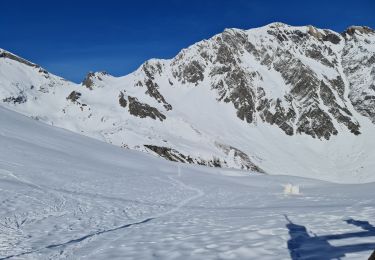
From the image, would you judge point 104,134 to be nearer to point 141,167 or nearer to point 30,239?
point 141,167

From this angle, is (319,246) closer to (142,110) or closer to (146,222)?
(146,222)

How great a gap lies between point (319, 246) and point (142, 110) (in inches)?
6578

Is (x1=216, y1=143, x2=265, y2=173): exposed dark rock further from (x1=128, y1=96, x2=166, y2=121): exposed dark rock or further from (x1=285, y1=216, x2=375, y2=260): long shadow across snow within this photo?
(x1=285, y1=216, x2=375, y2=260): long shadow across snow

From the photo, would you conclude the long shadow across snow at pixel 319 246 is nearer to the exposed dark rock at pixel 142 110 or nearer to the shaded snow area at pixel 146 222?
the shaded snow area at pixel 146 222

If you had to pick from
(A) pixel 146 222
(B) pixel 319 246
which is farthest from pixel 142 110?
(B) pixel 319 246

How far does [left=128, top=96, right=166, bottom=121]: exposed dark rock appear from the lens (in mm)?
174250

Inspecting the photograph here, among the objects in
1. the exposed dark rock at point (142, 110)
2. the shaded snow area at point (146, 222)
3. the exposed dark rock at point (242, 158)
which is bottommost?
the shaded snow area at point (146, 222)

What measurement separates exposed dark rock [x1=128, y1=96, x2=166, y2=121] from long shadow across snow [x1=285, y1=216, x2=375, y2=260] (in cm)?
16157

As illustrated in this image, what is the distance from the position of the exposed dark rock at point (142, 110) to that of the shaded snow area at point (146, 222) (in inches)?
5613

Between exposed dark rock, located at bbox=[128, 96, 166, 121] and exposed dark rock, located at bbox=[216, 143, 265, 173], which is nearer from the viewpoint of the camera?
exposed dark rock, located at bbox=[216, 143, 265, 173]

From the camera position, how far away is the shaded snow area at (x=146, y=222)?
1090 cm

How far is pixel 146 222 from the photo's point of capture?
656 inches

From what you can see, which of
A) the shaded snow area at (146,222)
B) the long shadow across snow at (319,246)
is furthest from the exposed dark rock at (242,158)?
the long shadow across snow at (319,246)

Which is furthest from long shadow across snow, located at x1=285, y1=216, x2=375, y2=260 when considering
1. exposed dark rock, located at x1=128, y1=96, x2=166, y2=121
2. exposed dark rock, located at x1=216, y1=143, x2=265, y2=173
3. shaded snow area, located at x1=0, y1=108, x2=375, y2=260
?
Answer: exposed dark rock, located at x1=128, y1=96, x2=166, y2=121
